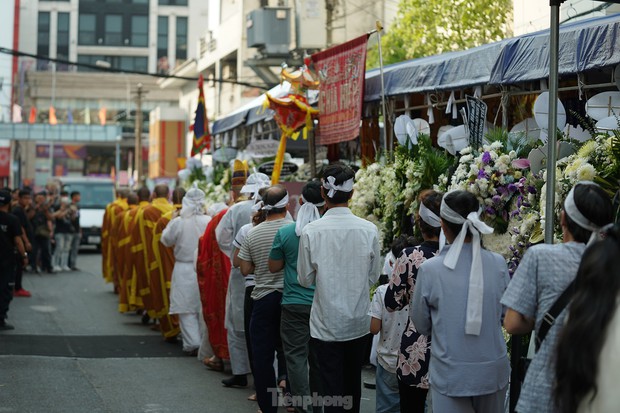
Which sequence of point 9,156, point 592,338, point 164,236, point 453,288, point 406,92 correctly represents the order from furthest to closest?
point 9,156 → point 164,236 → point 406,92 → point 453,288 → point 592,338

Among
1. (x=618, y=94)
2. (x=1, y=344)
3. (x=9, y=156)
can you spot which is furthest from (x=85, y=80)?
(x=618, y=94)

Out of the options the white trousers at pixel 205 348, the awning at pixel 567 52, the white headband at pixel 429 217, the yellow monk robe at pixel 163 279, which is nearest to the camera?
the white headband at pixel 429 217

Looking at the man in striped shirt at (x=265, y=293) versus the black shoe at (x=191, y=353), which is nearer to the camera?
the man in striped shirt at (x=265, y=293)

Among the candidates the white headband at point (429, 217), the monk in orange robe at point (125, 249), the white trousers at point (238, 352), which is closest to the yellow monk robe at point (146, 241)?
the monk in orange robe at point (125, 249)

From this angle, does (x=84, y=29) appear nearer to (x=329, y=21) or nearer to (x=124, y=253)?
(x=329, y=21)

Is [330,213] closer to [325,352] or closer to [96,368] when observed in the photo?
[325,352]

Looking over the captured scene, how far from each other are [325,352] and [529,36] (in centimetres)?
362

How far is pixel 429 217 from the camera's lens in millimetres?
6816

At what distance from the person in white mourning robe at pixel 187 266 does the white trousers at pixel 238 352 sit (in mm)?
2609

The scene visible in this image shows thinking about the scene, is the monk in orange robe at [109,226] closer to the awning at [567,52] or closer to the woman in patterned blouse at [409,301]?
the awning at [567,52]

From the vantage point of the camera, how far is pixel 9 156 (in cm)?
7694

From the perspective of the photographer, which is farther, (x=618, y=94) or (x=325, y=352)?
(x=618, y=94)

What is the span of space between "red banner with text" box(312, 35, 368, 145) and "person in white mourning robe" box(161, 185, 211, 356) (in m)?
1.78

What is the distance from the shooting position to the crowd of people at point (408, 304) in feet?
13.5
